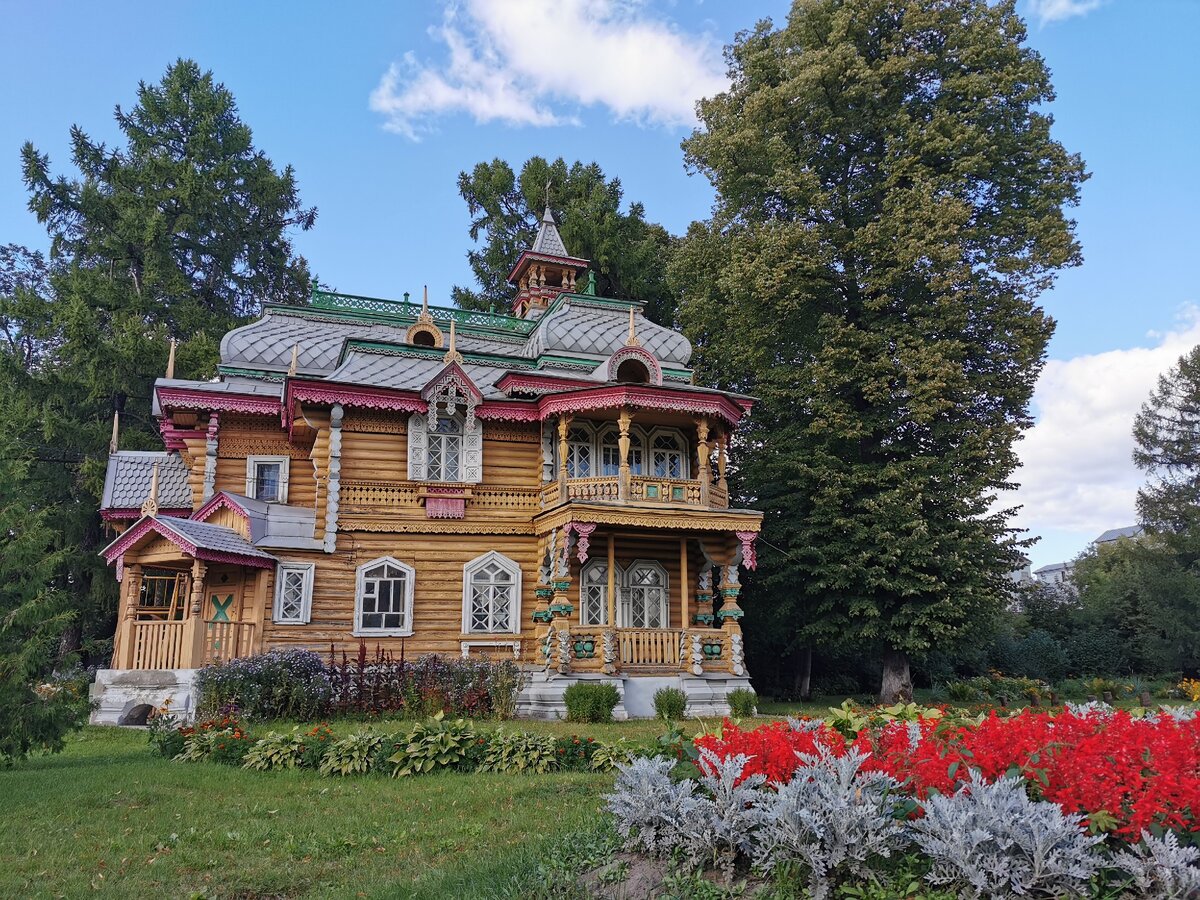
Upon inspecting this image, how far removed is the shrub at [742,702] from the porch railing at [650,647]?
1423mm

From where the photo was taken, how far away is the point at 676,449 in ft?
69.4

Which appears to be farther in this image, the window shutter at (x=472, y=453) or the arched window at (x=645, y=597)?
the arched window at (x=645, y=597)

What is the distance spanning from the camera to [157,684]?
639 inches

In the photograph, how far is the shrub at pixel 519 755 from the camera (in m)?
9.83

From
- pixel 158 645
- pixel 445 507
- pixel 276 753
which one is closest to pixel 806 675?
pixel 445 507

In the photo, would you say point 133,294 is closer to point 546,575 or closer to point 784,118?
point 546,575

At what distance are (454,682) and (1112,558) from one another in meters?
47.9

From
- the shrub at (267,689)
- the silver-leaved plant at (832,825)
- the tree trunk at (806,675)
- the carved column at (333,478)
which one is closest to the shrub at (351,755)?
the shrub at (267,689)

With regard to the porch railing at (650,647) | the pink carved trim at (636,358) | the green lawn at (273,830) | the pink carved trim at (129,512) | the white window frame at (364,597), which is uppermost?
the pink carved trim at (636,358)

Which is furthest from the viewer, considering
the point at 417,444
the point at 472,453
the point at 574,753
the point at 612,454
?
the point at 612,454

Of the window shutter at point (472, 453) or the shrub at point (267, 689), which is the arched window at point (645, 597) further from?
the shrub at point (267, 689)

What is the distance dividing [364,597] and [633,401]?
732 centimetres

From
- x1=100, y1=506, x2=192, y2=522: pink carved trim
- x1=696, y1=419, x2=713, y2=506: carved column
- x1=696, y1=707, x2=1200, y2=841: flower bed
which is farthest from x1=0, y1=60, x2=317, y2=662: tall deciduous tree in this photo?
x1=696, y1=707, x2=1200, y2=841: flower bed

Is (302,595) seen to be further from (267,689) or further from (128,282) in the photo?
(128,282)
